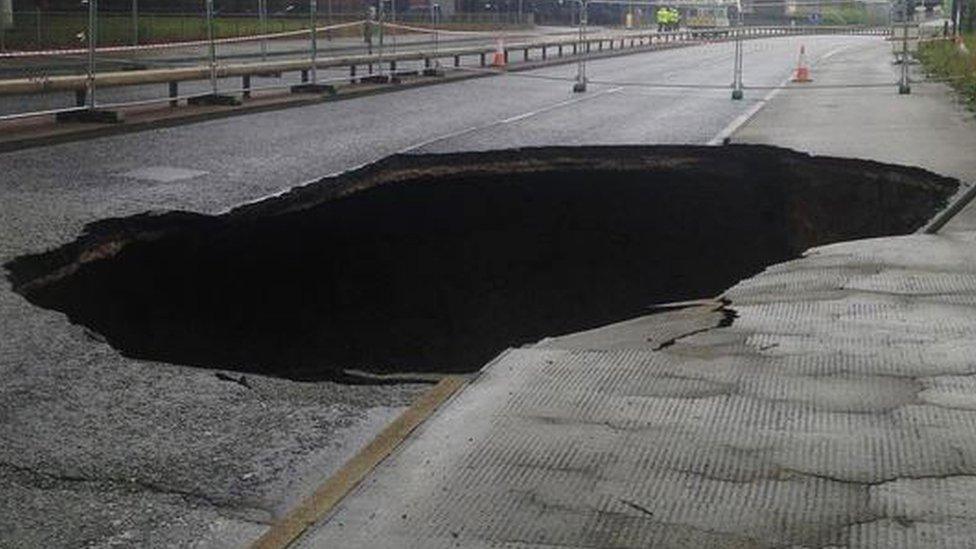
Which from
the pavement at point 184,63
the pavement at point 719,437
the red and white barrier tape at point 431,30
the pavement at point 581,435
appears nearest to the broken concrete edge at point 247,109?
the pavement at point 184,63

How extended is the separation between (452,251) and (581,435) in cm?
645

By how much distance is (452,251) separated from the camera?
11.0 m

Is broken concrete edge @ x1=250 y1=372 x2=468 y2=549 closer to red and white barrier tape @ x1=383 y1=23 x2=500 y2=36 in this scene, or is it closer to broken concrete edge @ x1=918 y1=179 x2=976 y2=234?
broken concrete edge @ x1=918 y1=179 x2=976 y2=234

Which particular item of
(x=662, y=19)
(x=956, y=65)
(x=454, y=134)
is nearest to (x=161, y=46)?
(x=454, y=134)

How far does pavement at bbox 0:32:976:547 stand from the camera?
386 cm

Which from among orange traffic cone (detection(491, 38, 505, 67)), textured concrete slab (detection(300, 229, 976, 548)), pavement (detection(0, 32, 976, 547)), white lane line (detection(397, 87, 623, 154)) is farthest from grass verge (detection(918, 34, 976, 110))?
textured concrete slab (detection(300, 229, 976, 548))

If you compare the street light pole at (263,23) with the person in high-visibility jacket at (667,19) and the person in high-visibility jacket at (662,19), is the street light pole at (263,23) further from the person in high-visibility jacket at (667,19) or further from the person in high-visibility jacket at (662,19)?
the person in high-visibility jacket at (662,19)

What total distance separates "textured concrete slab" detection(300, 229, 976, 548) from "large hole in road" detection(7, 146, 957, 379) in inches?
97.6

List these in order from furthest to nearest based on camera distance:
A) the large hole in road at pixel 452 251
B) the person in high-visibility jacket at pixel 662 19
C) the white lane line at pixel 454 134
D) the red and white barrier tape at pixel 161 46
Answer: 1. the person in high-visibility jacket at pixel 662 19
2. the red and white barrier tape at pixel 161 46
3. the white lane line at pixel 454 134
4. the large hole in road at pixel 452 251

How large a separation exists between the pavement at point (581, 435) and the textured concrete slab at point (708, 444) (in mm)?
12

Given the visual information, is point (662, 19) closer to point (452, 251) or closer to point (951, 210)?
point (452, 251)

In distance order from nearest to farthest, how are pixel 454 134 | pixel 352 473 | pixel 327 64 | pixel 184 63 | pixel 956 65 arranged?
pixel 352 473 < pixel 454 134 < pixel 184 63 < pixel 327 64 < pixel 956 65

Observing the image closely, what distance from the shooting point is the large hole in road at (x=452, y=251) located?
802 cm

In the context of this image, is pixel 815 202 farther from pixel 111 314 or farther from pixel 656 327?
pixel 111 314
